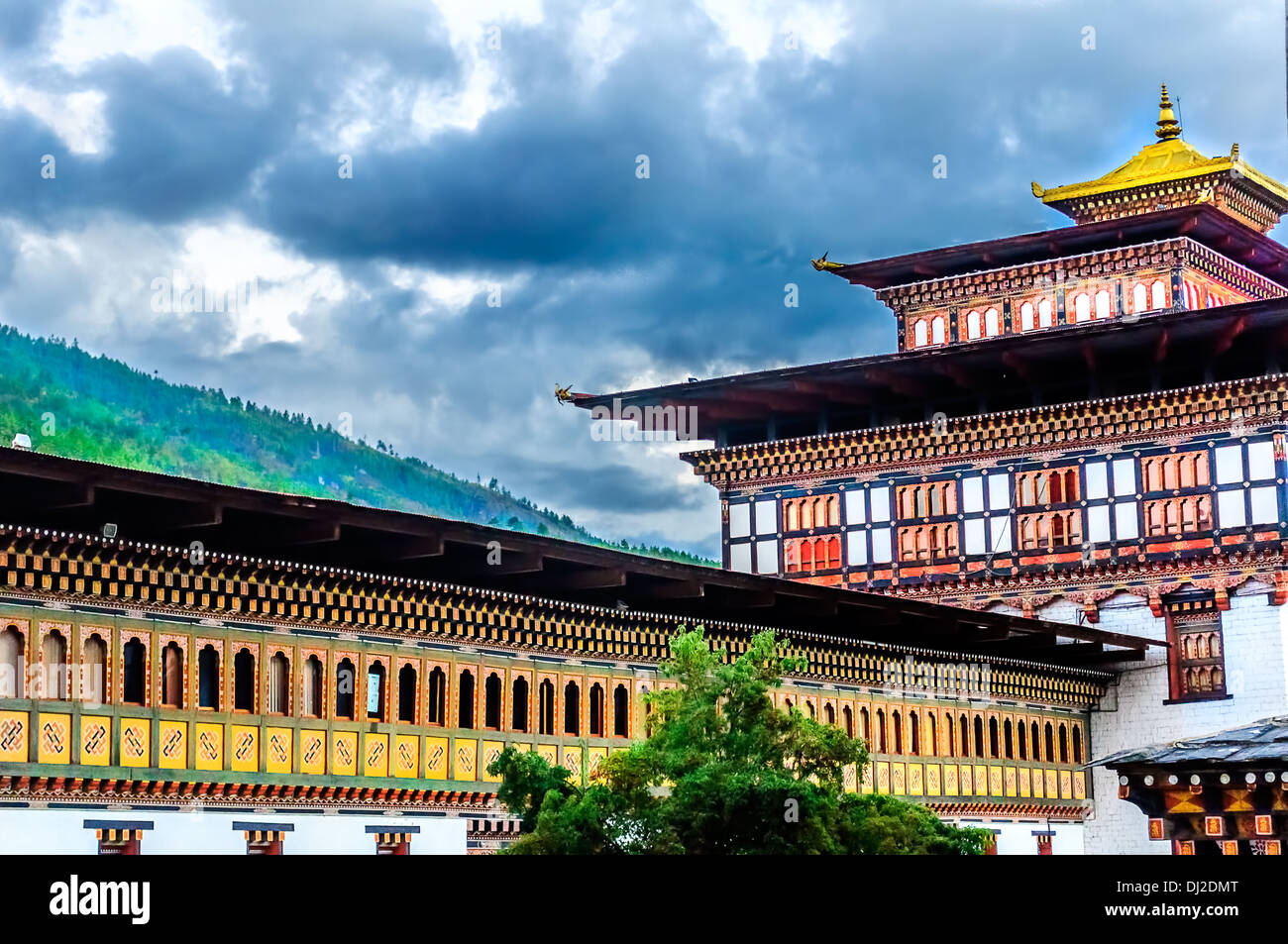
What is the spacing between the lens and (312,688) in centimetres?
2280

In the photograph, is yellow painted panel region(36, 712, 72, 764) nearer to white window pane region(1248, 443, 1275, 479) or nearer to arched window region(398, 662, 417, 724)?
arched window region(398, 662, 417, 724)

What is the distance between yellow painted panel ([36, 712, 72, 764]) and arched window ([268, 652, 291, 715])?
2.51 meters

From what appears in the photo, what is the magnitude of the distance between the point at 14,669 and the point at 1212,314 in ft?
66.7

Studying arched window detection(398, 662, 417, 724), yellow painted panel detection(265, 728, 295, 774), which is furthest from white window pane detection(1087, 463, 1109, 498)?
yellow painted panel detection(265, 728, 295, 774)

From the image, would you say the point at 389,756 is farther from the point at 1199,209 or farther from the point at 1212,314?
the point at 1199,209

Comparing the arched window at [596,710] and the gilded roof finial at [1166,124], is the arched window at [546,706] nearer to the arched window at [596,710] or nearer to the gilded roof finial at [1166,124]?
the arched window at [596,710]

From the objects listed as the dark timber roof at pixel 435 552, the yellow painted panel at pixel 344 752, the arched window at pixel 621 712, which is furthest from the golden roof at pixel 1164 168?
the yellow painted panel at pixel 344 752

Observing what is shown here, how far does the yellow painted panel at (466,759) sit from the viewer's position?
24.2 metres

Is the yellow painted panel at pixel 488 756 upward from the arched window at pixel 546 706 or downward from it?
downward

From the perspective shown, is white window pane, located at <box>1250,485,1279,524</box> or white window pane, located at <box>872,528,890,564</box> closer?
white window pane, located at <box>1250,485,1279,524</box>

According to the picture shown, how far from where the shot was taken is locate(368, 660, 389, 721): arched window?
Result: 23375 millimetres

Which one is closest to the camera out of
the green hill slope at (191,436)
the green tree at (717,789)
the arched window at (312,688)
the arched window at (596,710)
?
the green tree at (717,789)

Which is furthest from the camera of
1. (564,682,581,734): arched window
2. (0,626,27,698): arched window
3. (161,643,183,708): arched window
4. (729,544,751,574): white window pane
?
(729,544,751,574): white window pane

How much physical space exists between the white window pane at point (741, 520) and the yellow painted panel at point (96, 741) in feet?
62.9
